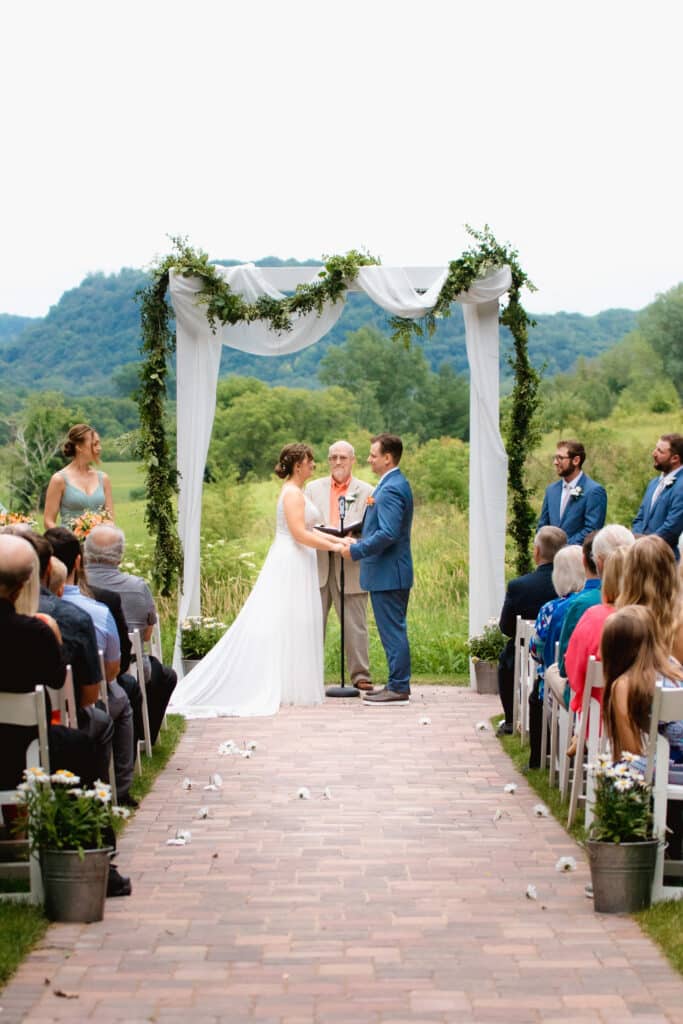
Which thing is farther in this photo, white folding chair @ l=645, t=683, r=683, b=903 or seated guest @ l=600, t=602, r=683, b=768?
seated guest @ l=600, t=602, r=683, b=768

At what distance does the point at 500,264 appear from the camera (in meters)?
8.98

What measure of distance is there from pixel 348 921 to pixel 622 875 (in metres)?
0.86

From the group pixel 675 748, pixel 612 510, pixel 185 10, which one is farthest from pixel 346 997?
pixel 185 10

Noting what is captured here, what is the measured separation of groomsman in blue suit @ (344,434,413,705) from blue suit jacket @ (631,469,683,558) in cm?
145

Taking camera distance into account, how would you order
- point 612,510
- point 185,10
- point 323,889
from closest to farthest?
point 323,889 → point 612,510 → point 185,10

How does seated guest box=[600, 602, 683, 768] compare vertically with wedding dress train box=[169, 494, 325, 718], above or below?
above

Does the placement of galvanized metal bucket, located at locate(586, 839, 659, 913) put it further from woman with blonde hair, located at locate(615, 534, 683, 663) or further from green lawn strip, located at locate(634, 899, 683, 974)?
woman with blonde hair, located at locate(615, 534, 683, 663)

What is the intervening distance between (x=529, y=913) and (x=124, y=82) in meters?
30.9

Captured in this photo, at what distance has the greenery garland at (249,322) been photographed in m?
8.93

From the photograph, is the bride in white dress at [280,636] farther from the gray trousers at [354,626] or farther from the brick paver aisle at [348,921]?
the brick paver aisle at [348,921]

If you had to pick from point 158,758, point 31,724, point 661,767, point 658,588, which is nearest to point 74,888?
point 31,724

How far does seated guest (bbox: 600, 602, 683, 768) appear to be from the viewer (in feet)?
14.8

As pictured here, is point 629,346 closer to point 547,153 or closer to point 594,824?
point 547,153

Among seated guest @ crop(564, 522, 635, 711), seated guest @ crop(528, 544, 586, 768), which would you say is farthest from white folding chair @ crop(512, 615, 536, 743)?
seated guest @ crop(564, 522, 635, 711)
